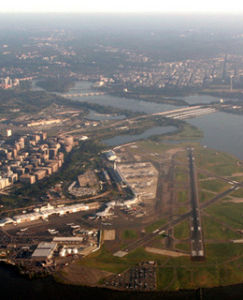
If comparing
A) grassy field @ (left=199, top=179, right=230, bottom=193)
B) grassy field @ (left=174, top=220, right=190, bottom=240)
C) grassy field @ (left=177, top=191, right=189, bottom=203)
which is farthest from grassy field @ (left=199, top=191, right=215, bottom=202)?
grassy field @ (left=174, top=220, right=190, bottom=240)

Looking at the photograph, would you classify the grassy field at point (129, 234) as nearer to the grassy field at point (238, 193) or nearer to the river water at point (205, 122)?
the grassy field at point (238, 193)

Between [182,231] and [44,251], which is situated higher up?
[182,231]

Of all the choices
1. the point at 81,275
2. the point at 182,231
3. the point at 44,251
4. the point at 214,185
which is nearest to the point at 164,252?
the point at 182,231

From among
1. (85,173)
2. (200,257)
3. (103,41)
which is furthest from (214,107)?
(103,41)

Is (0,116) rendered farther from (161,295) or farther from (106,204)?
(161,295)

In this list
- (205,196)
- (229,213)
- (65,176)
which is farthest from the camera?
(65,176)

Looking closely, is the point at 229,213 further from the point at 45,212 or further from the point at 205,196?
the point at 45,212
